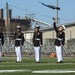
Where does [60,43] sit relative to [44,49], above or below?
above

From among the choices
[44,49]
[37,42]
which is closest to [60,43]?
[37,42]

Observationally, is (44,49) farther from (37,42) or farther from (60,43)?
(60,43)

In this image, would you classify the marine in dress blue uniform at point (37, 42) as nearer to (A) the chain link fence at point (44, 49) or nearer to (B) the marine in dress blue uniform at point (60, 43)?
(B) the marine in dress blue uniform at point (60, 43)

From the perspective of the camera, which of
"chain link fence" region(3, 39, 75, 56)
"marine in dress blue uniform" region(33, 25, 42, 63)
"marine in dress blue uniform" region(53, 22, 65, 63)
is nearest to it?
"marine in dress blue uniform" region(53, 22, 65, 63)

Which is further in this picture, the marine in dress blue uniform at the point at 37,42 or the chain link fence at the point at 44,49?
the chain link fence at the point at 44,49

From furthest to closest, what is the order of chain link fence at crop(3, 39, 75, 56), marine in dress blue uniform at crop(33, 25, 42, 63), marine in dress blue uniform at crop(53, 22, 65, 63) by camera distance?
chain link fence at crop(3, 39, 75, 56) → marine in dress blue uniform at crop(33, 25, 42, 63) → marine in dress blue uniform at crop(53, 22, 65, 63)

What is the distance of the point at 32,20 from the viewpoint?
92938 mm

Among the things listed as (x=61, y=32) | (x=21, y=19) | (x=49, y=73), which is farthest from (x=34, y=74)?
(x=21, y=19)

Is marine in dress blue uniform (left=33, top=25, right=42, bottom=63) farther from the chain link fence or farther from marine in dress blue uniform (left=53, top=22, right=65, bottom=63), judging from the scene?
the chain link fence

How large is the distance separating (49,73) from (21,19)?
77.6 metres

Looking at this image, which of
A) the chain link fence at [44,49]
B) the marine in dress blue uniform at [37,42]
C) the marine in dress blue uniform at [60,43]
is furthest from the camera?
the chain link fence at [44,49]

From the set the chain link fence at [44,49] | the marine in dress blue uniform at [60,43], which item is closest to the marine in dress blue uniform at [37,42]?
A: the marine in dress blue uniform at [60,43]

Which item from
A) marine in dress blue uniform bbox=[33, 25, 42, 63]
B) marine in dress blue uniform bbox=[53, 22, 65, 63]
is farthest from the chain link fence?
marine in dress blue uniform bbox=[53, 22, 65, 63]

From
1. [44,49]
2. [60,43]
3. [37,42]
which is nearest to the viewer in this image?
[60,43]
